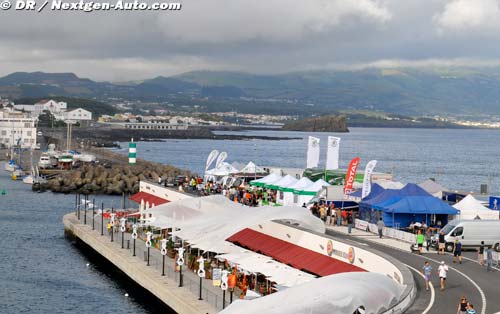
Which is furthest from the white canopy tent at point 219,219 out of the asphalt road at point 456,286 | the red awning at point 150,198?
the red awning at point 150,198

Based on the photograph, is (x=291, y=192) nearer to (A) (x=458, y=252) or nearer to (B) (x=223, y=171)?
(B) (x=223, y=171)

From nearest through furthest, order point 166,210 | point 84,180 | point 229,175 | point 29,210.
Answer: point 166,210 → point 229,175 → point 29,210 → point 84,180

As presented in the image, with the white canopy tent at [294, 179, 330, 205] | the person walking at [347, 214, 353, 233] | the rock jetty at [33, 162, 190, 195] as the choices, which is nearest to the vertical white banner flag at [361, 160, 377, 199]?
the person walking at [347, 214, 353, 233]

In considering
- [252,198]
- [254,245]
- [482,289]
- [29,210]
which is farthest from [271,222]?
[29,210]

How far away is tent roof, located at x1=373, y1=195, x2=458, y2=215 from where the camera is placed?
40125 mm

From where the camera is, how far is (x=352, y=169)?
44156mm

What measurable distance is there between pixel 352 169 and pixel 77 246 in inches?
648

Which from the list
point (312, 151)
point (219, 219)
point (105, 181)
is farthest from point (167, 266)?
point (105, 181)

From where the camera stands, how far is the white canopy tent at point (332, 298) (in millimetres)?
19500

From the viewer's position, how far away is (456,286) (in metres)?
26.6

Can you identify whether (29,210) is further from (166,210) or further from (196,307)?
(196,307)

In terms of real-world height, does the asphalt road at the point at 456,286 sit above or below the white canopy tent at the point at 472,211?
below

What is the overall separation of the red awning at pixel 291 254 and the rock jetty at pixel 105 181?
164 ft

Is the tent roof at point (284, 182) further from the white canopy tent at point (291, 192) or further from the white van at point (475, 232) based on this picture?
the white van at point (475, 232)
